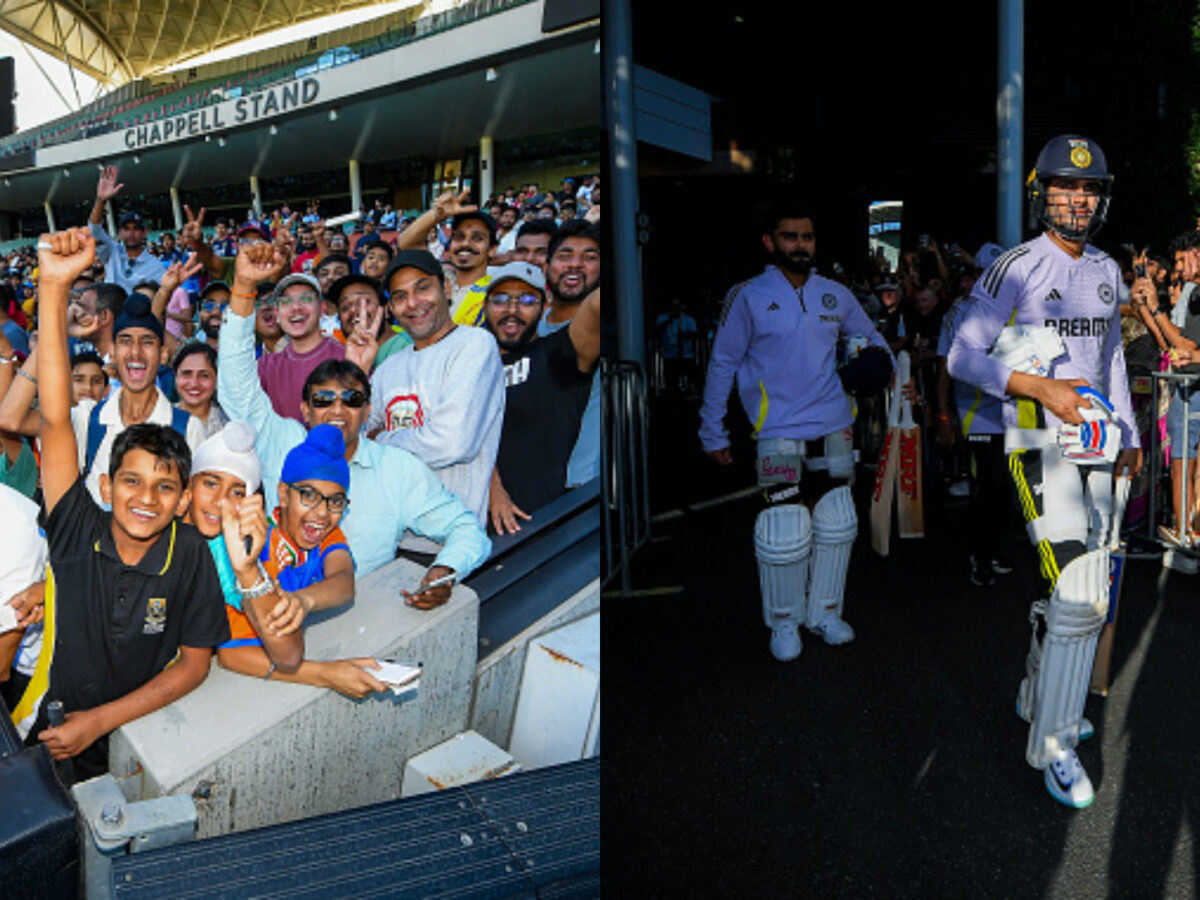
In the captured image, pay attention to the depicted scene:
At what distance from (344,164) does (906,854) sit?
1793mm

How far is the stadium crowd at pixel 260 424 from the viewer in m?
1.88

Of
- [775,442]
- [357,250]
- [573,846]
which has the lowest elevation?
[573,846]

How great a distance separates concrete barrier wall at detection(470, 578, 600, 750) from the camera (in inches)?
84.0

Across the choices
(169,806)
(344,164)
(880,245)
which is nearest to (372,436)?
(344,164)

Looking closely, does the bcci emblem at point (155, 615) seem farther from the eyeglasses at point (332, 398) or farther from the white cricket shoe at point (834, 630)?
the white cricket shoe at point (834, 630)

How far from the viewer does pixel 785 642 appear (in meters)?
3.39

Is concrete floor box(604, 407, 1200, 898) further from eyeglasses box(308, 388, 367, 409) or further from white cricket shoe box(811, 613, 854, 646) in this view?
eyeglasses box(308, 388, 367, 409)

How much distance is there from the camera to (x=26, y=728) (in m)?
1.91

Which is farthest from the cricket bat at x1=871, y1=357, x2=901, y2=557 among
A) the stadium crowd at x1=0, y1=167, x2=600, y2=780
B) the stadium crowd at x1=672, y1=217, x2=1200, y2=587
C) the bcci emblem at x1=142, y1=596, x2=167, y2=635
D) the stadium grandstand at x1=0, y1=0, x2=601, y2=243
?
the bcci emblem at x1=142, y1=596, x2=167, y2=635

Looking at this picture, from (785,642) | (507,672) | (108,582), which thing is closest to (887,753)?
(785,642)

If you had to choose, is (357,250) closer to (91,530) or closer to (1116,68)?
(91,530)

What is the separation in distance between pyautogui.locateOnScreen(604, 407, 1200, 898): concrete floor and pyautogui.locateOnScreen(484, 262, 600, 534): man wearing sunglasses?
2.81ft

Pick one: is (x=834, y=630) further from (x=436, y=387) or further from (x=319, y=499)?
(x=319, y=499)

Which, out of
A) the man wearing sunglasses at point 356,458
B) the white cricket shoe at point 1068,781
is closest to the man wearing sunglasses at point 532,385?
the man wearing sunglasses at point 356,458
